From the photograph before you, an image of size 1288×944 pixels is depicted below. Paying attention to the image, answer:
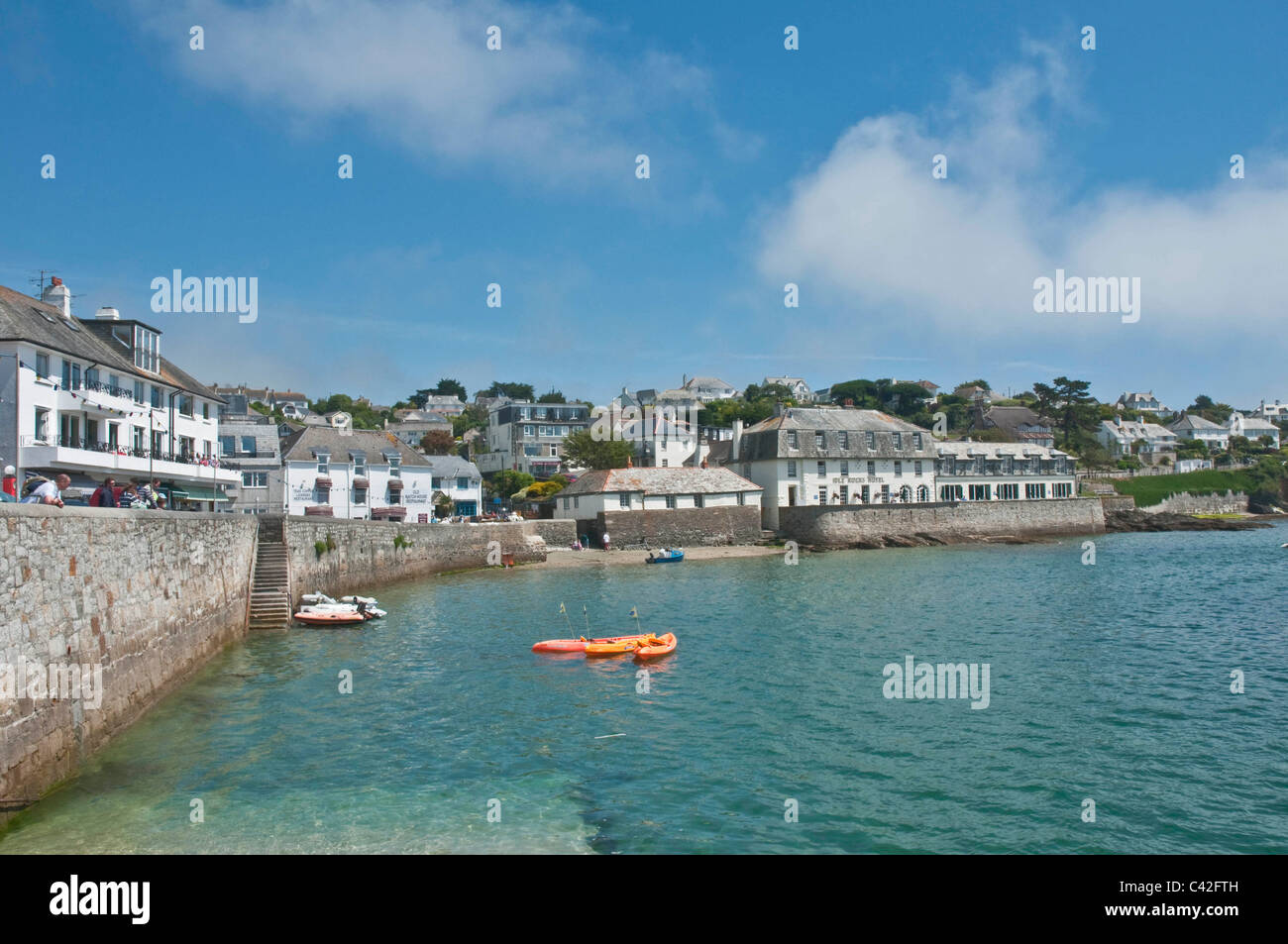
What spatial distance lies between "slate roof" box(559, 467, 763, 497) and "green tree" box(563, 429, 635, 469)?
15.5 m

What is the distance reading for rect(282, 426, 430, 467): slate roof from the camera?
2265 inches

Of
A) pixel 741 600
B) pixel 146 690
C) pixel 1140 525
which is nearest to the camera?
pixel 146 690

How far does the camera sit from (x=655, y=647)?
26.5 metres

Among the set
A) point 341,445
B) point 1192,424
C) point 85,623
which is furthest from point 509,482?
point 1192,424

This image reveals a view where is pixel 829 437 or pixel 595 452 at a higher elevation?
pixel 829 437

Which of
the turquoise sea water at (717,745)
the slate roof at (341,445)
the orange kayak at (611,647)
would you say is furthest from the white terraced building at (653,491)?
the orange kayak at (611,647)

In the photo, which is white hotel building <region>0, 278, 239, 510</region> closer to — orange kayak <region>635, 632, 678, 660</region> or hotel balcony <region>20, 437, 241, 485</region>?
hotel balcony <region>20, 437, 241, 485</region>

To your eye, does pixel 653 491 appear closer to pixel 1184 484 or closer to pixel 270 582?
pixel 270 582

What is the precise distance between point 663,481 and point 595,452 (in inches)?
770

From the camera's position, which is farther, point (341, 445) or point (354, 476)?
point (341, 445)
